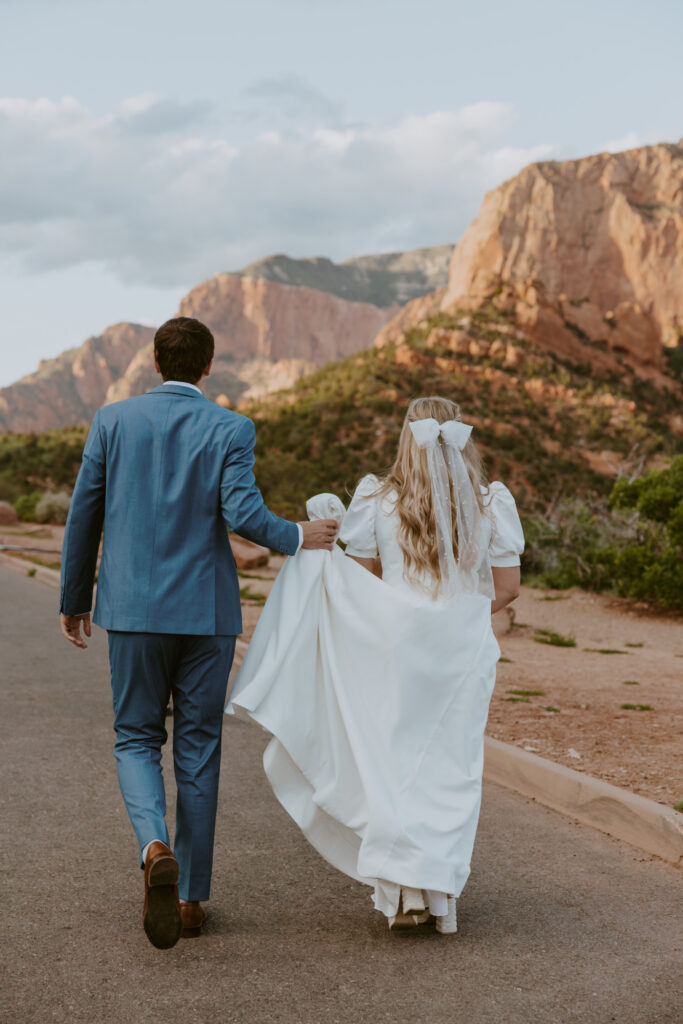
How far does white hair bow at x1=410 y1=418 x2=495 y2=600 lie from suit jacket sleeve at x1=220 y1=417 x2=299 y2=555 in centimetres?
58

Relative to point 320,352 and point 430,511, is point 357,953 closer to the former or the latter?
point 430,511

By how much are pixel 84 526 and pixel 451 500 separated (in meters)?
1.38


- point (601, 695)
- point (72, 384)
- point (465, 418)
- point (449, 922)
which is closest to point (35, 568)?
point (601, 695)

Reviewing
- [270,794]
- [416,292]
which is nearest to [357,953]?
[270,794]

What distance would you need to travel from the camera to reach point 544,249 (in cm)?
9200

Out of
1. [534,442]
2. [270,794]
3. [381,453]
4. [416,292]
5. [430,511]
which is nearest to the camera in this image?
[430,511]

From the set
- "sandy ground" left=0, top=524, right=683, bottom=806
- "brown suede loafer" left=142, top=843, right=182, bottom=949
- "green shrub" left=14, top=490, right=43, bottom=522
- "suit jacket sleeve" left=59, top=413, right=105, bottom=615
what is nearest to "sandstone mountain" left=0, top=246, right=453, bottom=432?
"green shrub" left=14, top=490, right=43, bottom=522

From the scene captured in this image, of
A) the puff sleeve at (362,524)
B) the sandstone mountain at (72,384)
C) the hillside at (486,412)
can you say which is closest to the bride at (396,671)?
the puff sleeve at (362,524)

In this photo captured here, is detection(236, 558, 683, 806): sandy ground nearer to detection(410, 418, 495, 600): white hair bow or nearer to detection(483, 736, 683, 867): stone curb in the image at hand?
detection(483, 736, 683, 867): stone curb

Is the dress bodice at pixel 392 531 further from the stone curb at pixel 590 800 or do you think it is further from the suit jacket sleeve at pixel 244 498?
the stone curb at pixel 590 800

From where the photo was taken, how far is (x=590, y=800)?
5113 millimetres

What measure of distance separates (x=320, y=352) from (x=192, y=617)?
158 m

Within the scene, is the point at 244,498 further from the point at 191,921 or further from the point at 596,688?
the point at 596,688

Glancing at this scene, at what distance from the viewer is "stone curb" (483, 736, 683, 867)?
460 centimetres
